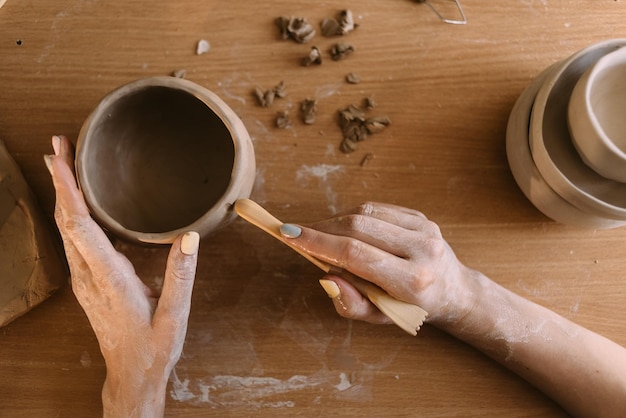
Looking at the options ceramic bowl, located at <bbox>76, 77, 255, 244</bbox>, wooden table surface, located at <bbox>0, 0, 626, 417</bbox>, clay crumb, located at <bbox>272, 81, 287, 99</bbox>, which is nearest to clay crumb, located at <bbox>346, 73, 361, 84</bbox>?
wooden table surface, located at <bbox>0, 0, 626, 417</bbox>

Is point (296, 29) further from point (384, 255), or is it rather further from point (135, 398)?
point (135, 398)

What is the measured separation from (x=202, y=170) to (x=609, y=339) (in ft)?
2.45

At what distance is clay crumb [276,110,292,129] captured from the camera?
91 cm

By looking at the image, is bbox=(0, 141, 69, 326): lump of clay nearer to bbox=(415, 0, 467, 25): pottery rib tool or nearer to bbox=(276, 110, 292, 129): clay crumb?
bbox=(276, 110, 292, 129): clay crumb

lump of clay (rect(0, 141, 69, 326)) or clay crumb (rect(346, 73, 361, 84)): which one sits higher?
clay crumb (rect(346, 73, 361, 84))

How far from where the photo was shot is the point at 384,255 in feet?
2.44

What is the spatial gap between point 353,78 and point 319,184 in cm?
19

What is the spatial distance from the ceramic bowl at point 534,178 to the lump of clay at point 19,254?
0.78 m

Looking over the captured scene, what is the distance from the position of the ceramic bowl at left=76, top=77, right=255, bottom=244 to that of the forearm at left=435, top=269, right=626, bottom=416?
0.41 metres

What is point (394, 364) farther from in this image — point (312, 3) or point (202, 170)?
point (312, 3)

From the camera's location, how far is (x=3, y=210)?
0.85 m

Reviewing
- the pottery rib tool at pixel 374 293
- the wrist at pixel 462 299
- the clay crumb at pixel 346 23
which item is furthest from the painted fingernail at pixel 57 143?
the wrist at pixel 462 299

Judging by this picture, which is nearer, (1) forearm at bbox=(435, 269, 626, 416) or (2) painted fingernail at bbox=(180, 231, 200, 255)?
(2) painted fingernail at bbox=(180, 231, 200, 255)

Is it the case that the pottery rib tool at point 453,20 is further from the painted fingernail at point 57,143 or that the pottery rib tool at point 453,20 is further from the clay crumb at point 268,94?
the painted fingernail at point 57,143
